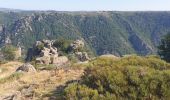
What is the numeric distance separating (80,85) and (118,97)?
1842mm

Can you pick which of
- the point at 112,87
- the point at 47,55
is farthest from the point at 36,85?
the point at 47,55

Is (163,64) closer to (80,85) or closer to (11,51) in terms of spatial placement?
(80,85)

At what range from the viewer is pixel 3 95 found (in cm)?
1852

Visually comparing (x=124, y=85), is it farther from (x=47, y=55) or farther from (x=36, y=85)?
(x=47, y=55)

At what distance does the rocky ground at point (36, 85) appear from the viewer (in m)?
16.8

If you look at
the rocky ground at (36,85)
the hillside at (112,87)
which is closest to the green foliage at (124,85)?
the hillside at (112,87)

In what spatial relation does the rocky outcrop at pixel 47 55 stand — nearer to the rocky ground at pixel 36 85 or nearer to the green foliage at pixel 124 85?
the rocky ground at pixel 36 85

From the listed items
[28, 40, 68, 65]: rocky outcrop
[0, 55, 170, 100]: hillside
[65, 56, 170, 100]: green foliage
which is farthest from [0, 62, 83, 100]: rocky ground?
[28, 40, 68, 65]: rocky outcrop

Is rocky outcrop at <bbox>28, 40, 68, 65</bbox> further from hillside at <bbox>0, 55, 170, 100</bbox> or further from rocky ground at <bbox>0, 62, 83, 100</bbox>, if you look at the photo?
hillside at <bbox>0, 55, 170, 100</bbox>

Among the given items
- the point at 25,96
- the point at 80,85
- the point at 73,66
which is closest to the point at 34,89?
the point at 25,96

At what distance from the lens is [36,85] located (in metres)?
18.5

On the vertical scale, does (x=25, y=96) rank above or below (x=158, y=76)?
below

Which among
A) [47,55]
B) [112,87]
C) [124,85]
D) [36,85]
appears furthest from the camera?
[47,55]

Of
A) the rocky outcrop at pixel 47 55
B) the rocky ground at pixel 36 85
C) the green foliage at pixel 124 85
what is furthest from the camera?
the rocky outcrop at pixel 47 55
